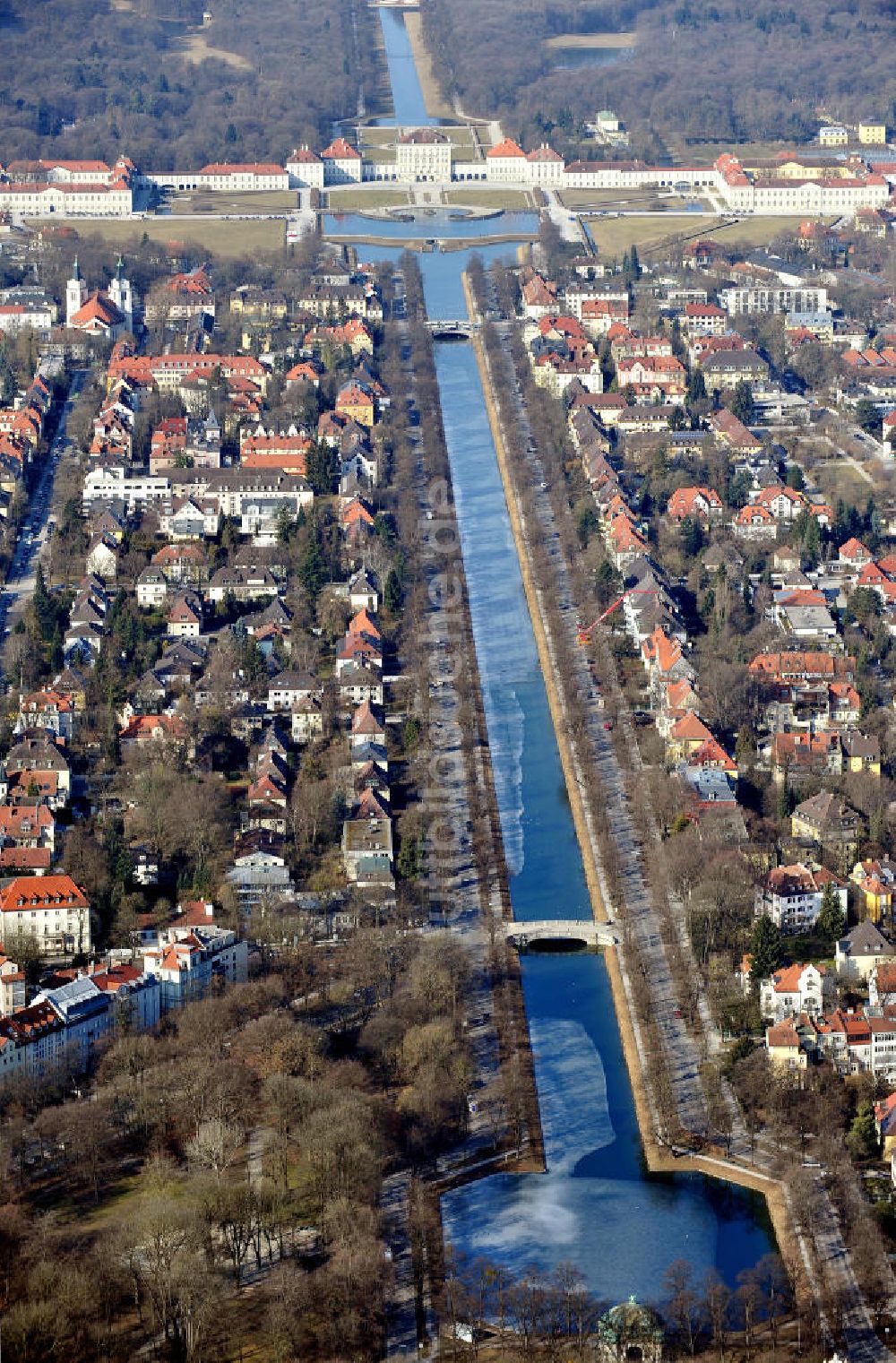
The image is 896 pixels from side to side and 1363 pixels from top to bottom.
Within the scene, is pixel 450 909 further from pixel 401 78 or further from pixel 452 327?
pixel 401 78

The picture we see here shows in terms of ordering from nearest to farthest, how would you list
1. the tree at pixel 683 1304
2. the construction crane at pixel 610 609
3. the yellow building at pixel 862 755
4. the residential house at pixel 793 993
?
the tree at pixel 683 1304, the residential house at pixel 793 993, the yellow building at pixel 862 755, the construction crane at pixel 610 609

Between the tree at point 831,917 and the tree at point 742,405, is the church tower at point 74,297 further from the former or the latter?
the tree at point 831,917

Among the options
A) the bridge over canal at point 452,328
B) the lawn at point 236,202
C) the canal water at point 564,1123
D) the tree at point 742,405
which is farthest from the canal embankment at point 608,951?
the lawn at point 236,202

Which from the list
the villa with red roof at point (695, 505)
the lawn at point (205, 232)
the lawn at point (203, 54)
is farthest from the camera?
the lawn at point (203, 54)

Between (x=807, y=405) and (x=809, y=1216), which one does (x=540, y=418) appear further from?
(x=809, y=1216)

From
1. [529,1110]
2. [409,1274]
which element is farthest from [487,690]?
[409,1274]

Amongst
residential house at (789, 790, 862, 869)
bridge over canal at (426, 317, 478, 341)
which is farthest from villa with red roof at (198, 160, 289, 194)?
residential house at (789, 790, 862, 869)
